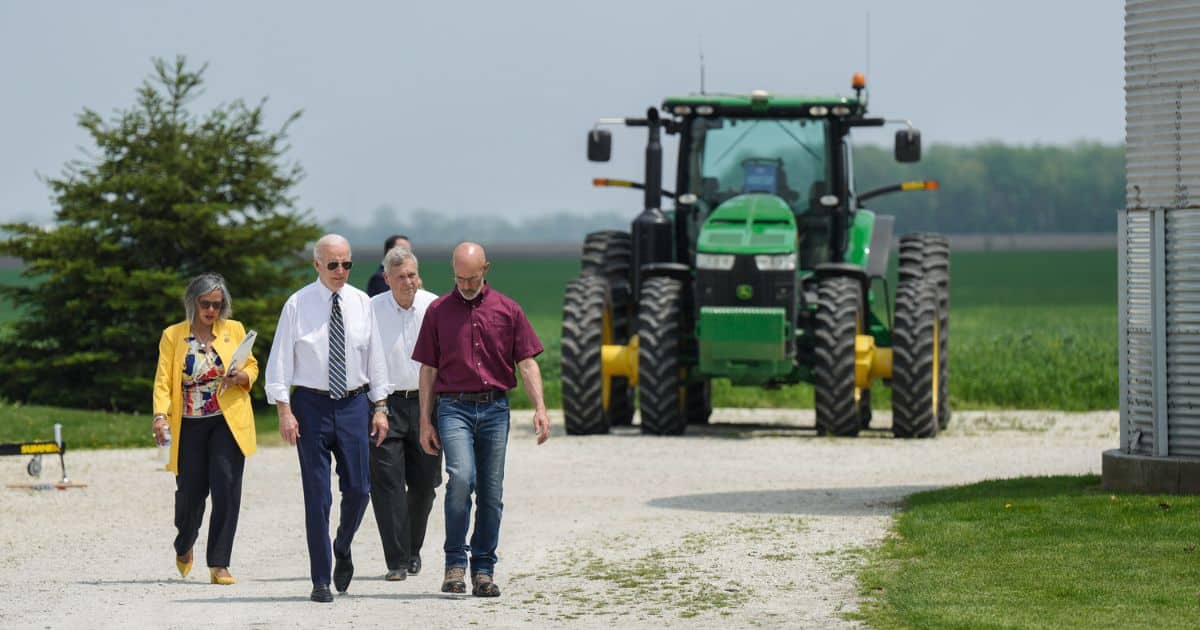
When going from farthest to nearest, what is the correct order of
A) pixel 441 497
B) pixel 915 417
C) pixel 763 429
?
1. pixel 763 429
2. pixel 915 417
3. pixel 441 497

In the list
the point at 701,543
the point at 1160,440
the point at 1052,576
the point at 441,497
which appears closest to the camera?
the point at 1052,576

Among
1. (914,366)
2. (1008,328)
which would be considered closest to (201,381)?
(914,366)

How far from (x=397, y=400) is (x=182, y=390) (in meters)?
1.12

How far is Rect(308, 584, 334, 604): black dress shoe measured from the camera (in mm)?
9938

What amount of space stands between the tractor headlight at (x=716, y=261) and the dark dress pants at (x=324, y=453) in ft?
33.2

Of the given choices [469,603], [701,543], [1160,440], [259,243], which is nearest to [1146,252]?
[1160,440]

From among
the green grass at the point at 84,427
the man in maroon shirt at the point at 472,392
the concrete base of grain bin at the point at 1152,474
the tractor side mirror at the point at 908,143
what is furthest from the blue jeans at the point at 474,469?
the tractor side mirror at the point at 908,143

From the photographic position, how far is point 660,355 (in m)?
20.1

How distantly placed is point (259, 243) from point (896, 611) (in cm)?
1700

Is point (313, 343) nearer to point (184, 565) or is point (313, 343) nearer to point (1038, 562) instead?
point (184, 565)

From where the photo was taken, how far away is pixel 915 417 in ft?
67.1

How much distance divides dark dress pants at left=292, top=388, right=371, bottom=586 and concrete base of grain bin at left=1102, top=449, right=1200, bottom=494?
19.4 feet

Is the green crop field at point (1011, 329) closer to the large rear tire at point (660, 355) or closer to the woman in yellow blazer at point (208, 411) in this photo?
the large rear tire at point (660, 355)

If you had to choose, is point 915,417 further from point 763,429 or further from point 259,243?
point 259,243
